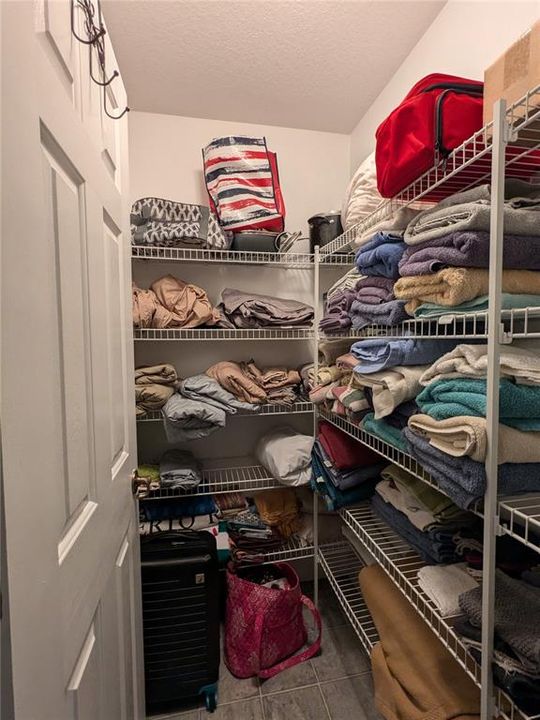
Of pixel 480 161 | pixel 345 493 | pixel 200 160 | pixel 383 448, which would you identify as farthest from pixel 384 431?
pixel 200 160

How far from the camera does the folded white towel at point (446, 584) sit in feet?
2.91

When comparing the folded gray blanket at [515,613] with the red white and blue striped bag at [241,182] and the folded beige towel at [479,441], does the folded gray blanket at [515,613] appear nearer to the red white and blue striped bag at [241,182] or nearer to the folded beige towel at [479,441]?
the folded beige towel at [479,441]

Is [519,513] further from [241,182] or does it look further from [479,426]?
[241,182]

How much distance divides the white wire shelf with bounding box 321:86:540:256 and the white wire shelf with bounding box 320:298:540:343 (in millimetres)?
334

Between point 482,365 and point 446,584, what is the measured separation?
0.58 meters

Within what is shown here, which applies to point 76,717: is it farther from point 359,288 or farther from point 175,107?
point 175,107

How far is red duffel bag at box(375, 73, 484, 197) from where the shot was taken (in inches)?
34.7

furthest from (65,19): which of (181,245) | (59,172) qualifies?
(181,245)

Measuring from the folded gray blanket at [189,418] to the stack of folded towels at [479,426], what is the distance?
934 millimetres

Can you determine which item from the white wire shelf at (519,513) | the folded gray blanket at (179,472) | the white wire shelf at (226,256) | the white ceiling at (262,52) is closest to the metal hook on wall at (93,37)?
the white ceiling at (262,52)

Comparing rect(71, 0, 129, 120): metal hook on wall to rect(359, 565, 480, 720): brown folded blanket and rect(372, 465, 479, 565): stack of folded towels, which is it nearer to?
rect(372, 465, 479, 565): stack of folded towels

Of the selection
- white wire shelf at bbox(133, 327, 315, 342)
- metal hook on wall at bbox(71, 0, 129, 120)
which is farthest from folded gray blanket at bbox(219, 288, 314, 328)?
metal hook on wall at bbox(71, 0, 129, 120)

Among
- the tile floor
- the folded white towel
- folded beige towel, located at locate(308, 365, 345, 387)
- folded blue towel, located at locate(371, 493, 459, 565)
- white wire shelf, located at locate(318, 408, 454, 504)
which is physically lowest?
the tile floor

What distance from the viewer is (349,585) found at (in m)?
1.68
